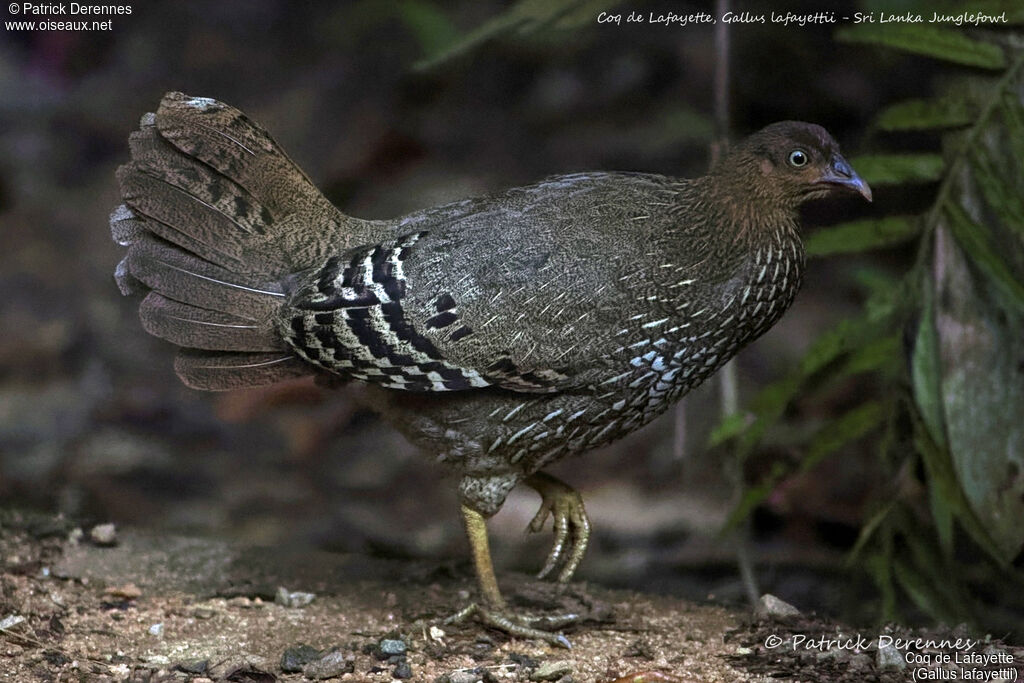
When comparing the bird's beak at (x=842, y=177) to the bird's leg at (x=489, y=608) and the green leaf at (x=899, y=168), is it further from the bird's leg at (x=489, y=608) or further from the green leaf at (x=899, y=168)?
the bird's leg at (x=489, y=608)

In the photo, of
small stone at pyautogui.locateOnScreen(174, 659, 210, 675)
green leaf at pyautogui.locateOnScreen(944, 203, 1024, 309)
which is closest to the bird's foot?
small stone at pyautogui.locateOnScreen(174, 659, 210, 675)

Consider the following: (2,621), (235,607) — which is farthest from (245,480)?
(2,621)

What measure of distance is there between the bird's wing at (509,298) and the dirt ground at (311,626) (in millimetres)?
882

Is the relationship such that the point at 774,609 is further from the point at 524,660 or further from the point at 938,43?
the point at 938,43

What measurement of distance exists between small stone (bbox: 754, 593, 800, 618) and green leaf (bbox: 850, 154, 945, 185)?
1.65 meters

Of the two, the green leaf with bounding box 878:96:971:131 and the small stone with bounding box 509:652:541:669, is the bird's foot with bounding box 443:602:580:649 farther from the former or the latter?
the green leaf with bounding box 878:96:971:131

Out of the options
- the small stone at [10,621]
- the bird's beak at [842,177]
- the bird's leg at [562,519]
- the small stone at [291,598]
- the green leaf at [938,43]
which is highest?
the green leaf at [938,43]

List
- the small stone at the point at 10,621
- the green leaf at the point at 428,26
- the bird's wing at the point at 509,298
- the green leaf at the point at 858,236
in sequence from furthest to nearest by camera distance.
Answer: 1. the green leaf at the point at 428,26
2. the green leaf at the point at 858,236
3. the bird's wing at the point at 509,298
4. the small stone at the point at 10,621

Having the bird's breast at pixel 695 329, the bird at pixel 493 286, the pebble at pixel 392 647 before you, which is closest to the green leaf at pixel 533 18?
the bird at pixel 493 286

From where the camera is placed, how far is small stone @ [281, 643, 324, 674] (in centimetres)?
378

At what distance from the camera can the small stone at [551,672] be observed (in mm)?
3783

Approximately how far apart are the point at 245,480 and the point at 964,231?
4.30 meters

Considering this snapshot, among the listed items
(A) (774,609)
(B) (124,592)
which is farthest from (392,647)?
(A) (774,609)

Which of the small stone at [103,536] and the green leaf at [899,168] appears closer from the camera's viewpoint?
the green leaf at [899,168]
